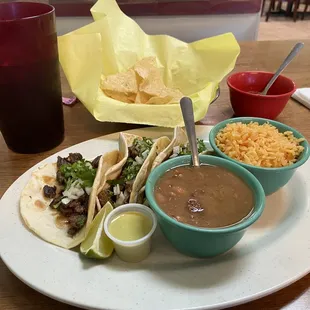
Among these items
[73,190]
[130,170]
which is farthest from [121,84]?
[73,190]

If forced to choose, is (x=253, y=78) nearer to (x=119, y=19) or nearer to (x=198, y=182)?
(x=119, y=19)

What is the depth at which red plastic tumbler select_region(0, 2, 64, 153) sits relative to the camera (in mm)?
1248

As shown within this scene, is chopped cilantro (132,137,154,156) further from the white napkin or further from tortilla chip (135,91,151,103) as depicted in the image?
the white napkin

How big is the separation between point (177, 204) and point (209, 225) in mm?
116

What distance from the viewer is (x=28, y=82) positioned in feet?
4.40

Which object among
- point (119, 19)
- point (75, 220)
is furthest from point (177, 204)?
point (119, 19)

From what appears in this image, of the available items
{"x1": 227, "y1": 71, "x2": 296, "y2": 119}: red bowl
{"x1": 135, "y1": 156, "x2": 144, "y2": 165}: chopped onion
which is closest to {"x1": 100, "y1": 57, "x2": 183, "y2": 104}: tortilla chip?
{"x1": 227, "y1": 71, "x2": 296, "y2": 119}: red bowl

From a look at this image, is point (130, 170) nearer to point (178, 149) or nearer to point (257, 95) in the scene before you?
point (178, 149)

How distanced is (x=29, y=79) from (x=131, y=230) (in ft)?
2.33

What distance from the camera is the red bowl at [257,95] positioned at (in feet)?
5.36

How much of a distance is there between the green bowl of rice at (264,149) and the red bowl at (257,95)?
0.23m

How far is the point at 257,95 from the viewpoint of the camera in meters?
1.62

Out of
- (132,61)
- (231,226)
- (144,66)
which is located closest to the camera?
(231,226)

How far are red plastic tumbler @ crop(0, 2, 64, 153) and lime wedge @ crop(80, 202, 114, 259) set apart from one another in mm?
560
